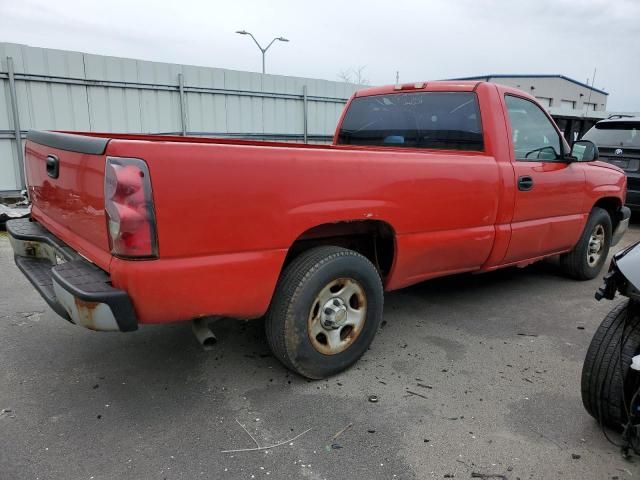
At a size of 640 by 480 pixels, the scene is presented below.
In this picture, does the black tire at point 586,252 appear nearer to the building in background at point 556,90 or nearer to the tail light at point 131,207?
the tail light at point 131,207

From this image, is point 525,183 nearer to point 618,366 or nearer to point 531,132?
point 531,132

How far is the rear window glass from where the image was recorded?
3.92 metres

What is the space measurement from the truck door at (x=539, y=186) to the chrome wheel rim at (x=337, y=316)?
5.39ft

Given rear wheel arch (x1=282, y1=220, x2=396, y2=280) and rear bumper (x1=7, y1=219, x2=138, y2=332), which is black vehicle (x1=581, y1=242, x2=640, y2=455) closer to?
rear wheel arch (x1=282, y1=220, x2=396, y2=280)

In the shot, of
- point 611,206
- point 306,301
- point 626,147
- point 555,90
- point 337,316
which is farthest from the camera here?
point 555,90

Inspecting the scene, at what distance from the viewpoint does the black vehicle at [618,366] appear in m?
2.36

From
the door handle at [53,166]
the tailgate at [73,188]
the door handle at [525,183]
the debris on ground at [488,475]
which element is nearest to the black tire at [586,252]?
the door handle at [525,183]

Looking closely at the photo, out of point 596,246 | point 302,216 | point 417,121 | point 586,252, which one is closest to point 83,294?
point 302,216

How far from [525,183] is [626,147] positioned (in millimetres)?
5337

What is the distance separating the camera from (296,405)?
9.20 feet

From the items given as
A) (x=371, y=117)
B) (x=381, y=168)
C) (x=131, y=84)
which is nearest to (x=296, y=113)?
(x=131, y=84)

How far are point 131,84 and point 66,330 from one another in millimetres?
6685

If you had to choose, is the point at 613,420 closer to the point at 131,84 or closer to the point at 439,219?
the point at 439,219

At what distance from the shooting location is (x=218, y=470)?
2.26 meters
